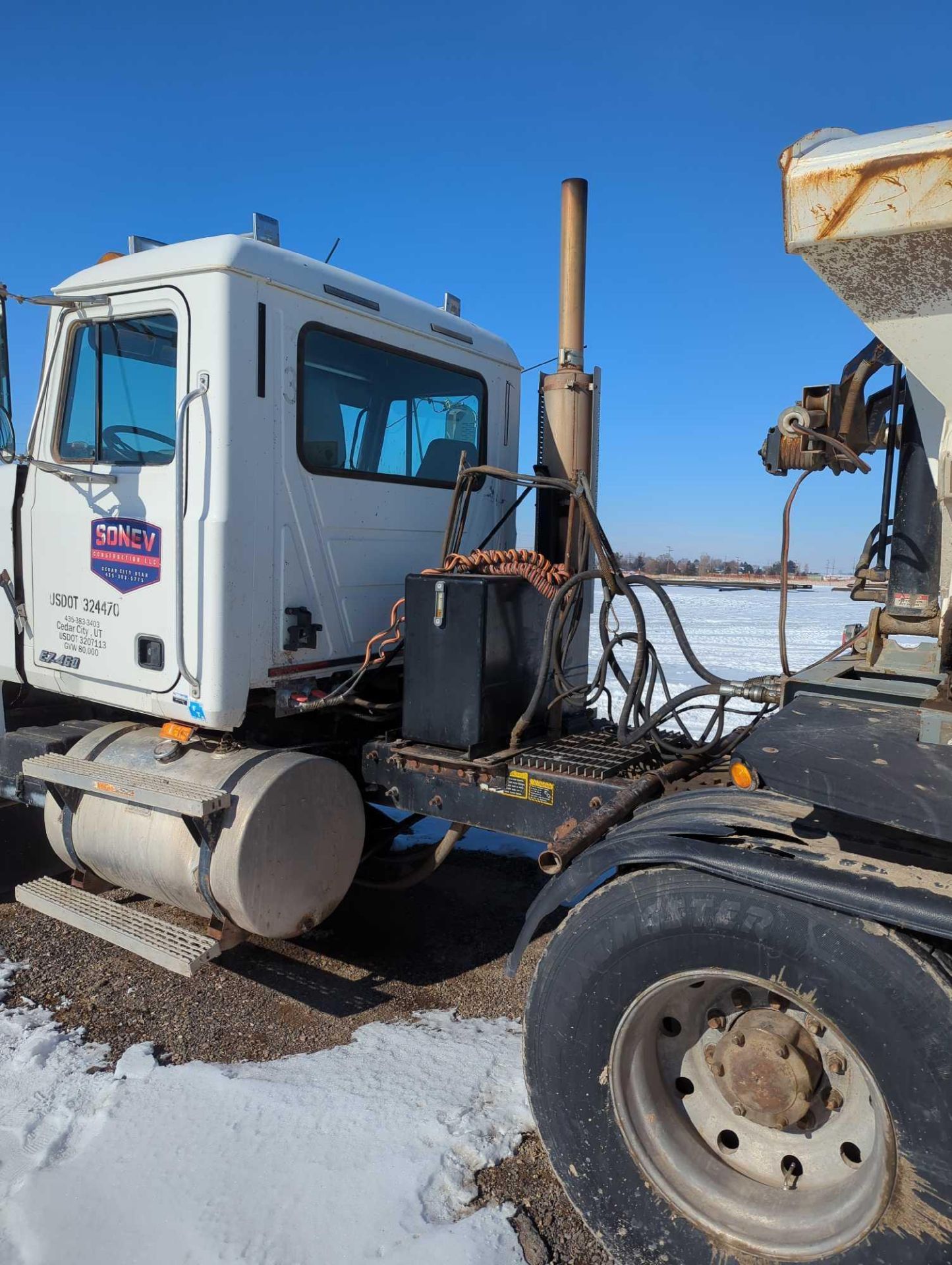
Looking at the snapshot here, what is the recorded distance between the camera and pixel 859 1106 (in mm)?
2090

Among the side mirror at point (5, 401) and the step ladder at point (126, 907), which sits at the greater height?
the side mirror at point (5, 401)

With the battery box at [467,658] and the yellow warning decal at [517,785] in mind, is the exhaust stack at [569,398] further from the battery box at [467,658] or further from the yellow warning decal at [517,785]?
the yellow warning decal at [517,785]

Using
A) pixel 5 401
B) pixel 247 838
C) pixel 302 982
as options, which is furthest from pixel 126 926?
pixel 5 401

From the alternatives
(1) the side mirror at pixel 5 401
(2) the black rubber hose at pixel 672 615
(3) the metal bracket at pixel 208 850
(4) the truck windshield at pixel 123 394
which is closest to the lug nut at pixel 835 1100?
(2) the black rubber hose at pixel 672 615

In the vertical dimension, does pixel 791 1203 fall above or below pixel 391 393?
below

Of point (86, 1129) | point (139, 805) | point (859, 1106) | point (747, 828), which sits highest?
point (747, 828)

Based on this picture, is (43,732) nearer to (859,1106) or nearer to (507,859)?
(507,859)

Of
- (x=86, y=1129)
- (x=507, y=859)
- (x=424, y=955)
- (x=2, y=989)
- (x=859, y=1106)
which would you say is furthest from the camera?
(x=507, y=859)

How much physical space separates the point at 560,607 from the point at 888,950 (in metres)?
→ 1.76

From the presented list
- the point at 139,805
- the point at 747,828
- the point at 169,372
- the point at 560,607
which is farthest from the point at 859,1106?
the point at 169,372

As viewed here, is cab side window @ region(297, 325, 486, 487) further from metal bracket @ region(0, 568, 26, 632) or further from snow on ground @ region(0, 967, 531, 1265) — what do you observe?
snow on ground @ region(0, 967, 531, 1265)

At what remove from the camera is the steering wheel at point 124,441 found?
11.8 feet

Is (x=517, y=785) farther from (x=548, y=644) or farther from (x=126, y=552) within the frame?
(x=126, y=552)

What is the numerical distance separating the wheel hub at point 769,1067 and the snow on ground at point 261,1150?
0.73 m
